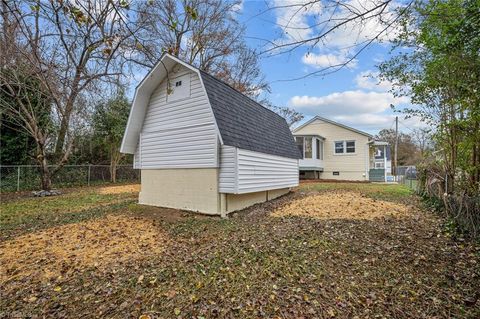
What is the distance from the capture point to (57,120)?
597 inches

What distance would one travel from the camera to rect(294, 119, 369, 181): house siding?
814 inches

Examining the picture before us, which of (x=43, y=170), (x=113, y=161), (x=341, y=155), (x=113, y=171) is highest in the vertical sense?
(x=341, y=155)

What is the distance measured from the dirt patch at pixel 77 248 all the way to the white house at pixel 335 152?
16.6m

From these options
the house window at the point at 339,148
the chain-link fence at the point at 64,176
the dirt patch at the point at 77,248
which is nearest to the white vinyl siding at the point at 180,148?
the dirt patch at the point at 77,248

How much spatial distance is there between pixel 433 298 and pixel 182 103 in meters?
7.39

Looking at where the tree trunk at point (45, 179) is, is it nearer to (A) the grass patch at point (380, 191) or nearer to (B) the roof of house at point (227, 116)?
(B) the roof of house at point (227, 116)

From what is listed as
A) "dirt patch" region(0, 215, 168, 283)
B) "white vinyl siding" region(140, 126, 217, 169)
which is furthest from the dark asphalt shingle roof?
"dirt patch" region(0, 215, 168, 283)

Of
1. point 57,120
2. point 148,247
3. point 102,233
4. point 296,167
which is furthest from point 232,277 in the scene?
point 57,120

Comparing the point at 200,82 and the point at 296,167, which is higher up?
the point at 200,82

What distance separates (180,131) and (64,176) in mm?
12079

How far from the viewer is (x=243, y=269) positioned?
383 centimetres

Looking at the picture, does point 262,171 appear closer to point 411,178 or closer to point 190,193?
point 190,193

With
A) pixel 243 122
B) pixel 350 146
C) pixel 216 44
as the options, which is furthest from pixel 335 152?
pixel 243 122

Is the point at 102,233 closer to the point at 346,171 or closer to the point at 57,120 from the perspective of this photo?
the point at 57,120
